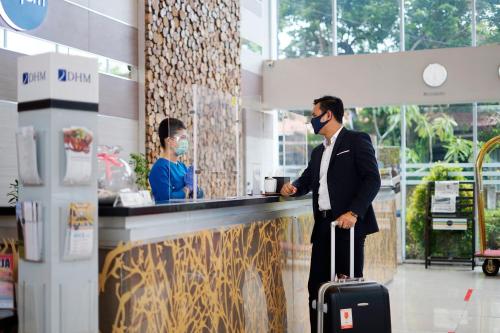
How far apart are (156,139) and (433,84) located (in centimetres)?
462

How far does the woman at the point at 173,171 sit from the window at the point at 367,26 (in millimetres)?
7649

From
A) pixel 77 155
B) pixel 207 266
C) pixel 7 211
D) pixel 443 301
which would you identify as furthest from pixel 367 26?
pixel 77 155

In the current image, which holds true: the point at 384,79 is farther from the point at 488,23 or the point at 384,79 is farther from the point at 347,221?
the point at 347,221

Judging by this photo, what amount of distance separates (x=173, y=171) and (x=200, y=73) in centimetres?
472

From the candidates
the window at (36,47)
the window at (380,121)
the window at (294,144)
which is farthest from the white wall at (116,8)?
the window at (380,121)

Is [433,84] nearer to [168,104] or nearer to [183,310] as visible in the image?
[168,104]

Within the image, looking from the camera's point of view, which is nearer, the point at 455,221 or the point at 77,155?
the point at 77,155

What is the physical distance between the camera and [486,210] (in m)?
10.9

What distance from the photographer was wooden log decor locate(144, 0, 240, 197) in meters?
4.23

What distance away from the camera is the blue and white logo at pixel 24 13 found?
5.57 meters

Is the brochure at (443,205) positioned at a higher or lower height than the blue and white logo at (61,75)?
lower

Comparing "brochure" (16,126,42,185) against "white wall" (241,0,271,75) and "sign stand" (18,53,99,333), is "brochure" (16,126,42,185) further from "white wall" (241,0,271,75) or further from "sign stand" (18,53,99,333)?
"white wall" (241,0,271,75)

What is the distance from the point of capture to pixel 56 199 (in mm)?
2611

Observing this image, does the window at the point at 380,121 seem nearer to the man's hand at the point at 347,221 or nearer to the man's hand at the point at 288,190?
the man's hand at the point at 288,190
